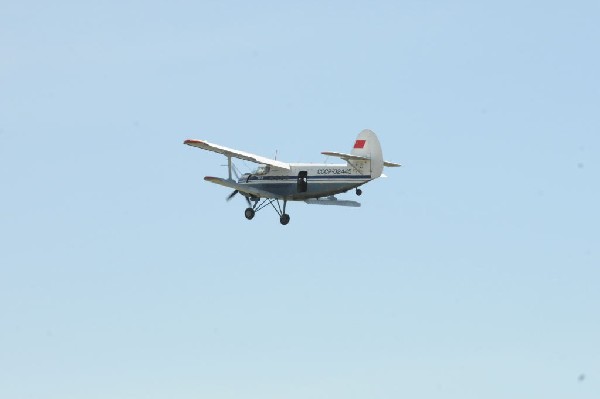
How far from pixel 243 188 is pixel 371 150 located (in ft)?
21.8

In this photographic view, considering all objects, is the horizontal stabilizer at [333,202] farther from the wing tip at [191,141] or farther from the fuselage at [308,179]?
the wing tip at [191,141]

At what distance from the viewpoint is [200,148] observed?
406 ft

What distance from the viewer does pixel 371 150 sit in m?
121

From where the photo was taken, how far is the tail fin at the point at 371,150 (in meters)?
121

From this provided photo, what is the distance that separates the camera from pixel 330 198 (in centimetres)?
12494

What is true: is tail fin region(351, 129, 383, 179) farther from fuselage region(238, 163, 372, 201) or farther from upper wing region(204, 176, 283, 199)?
upper wing region(204, 176, 283, 199)

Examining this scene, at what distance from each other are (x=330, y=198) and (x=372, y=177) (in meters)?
4.45

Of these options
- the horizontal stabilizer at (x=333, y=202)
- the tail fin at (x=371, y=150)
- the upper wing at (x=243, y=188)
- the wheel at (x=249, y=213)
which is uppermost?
the tail fin at (x=371, y=150)

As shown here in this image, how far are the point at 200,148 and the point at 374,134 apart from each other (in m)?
8.74

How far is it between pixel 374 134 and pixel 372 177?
2094 millimetres

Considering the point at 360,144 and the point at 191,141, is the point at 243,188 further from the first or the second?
the point at 360,144

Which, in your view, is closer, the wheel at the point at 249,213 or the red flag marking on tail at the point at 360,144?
the red flag marking on tail at the point at 360,144

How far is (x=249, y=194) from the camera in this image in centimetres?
12331

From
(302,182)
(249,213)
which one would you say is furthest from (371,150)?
(249,213)
